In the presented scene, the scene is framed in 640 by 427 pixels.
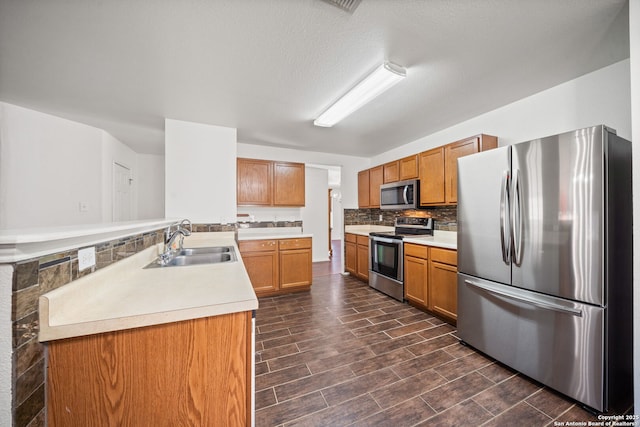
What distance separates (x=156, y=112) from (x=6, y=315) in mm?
2992

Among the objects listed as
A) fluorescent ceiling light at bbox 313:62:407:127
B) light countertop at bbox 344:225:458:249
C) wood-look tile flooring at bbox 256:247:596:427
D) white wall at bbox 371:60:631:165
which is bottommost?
wood-look tile flooring at bbox 256:247:596:427

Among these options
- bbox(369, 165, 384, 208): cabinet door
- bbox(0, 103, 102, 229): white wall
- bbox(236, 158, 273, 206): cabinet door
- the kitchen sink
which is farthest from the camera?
bbox(369, 165, 384, 208): cabinet door

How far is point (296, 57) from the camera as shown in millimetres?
1848

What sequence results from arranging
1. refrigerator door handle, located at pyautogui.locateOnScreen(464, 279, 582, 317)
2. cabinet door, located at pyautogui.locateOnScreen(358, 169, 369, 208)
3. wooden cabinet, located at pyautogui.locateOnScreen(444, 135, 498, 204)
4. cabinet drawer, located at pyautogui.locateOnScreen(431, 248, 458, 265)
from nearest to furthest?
refrigerator door handle, located at pyautogui.locateOnScreen(464, 279, 582, 317) < cabinet drawer, located at pyautogui.locateOnScreen(431, 248, 458, 265) < wooden cabinet, located at pyautogui.locateOnScreen(444, 135, 498, 204) < cabinet door, located at pyautogui.locateOnScreen(358, 169, 369, 208)

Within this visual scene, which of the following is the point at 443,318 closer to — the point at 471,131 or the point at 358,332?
the point at 358,332

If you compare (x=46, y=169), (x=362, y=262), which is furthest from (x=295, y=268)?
(x=46, y=169)

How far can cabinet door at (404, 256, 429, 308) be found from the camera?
2.91m

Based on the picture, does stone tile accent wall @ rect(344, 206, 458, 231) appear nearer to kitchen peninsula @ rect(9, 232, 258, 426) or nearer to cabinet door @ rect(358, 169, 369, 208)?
cabinet door @ rect(358, 169, 369, 208)

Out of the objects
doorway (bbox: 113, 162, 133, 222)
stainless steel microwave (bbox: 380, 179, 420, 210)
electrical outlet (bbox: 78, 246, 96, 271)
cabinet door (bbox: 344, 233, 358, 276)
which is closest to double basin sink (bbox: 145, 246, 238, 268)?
electrical outlet (bbox: 78, 246, 96, 271)

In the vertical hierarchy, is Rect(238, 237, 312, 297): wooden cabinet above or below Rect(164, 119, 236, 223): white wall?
below

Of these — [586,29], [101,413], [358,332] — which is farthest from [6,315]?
[586,29]

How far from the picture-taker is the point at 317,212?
6.38 metres

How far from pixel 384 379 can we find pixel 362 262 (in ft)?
8.34

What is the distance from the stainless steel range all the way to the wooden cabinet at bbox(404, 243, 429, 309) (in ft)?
0.26
